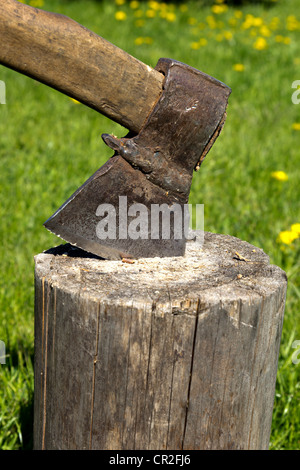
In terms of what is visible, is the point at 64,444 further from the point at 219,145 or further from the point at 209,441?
the point at 219,145

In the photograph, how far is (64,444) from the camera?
6.52 ft

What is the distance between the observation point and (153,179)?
2.04 meters

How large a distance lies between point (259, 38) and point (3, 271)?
5.05m

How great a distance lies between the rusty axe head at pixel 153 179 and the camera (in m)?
1.97

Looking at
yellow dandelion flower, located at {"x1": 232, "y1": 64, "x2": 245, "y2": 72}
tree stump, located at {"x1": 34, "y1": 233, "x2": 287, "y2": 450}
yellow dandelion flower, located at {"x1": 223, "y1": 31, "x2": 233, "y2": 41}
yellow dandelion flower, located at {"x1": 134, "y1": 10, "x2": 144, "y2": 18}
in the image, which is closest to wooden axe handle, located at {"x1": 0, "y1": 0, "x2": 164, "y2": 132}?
tree stump, located at {"x1": 34, "y1": 233, "x2": 287, "y2": 450}

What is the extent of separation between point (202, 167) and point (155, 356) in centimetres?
294

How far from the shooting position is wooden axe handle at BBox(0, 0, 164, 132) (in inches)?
74.4

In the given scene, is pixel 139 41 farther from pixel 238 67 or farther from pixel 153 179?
pixel 153 179

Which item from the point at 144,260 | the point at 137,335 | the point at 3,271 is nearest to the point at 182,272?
the point at 144,260

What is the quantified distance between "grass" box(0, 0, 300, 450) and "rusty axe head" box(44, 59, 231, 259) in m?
1.03

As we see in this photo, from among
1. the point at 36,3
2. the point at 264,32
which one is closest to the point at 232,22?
the point at 264,32

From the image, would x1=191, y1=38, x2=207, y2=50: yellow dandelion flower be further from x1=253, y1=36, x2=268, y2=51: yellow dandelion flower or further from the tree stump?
the tree stump

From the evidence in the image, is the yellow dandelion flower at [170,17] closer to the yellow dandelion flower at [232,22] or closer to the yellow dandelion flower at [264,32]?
the yellow dandelion flower at [232,22]
